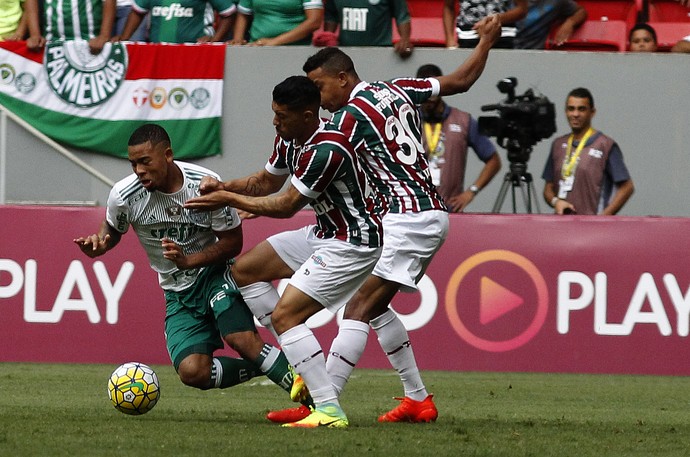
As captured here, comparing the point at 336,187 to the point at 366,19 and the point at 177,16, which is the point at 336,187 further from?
the point at 177,16

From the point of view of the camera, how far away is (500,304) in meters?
11.6

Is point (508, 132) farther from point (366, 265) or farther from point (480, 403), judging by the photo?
point (366, 265)

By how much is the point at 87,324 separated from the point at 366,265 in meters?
4.95

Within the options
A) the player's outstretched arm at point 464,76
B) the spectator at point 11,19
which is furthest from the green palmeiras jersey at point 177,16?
the player's outstretched arm at point 464,76

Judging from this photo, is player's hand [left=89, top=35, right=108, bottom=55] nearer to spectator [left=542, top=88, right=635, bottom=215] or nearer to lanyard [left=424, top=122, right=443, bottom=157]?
lanyard [left=424, top=122, right=443, bottom=157]

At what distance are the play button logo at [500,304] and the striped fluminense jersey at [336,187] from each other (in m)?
4.17

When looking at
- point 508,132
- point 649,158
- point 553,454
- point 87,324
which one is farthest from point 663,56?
point 553,454

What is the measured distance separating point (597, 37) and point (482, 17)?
187 cm

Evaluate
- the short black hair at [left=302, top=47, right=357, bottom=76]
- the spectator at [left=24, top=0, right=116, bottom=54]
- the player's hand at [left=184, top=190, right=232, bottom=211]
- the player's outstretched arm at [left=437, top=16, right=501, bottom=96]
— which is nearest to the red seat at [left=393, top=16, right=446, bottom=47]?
the spectator at [left=24, top=0, right=116, bottom=54]

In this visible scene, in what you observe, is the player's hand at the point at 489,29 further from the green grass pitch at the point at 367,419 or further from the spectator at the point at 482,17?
the spectator at the point at 482,17

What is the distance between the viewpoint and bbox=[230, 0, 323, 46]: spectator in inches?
510

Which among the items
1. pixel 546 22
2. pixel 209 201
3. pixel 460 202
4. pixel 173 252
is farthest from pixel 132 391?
pixel 546 22

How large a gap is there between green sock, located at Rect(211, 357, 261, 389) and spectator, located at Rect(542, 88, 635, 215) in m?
4.80

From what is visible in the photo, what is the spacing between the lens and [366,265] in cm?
734
